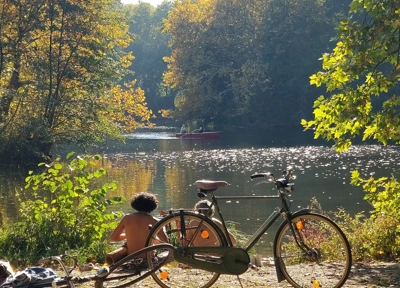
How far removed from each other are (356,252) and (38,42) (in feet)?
74.4

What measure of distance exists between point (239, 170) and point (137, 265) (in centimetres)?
1973

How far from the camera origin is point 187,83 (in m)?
48.4

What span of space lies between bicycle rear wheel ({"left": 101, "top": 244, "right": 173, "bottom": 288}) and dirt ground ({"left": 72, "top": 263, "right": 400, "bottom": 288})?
0.38 metres

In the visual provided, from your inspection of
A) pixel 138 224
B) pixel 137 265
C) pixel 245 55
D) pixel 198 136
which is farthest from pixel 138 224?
pixel 245 55

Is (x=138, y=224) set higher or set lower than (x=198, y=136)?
higher

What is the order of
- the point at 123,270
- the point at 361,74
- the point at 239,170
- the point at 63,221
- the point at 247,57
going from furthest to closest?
the point at 247,57
the point at 239,170
the point at 63,221
the point at 361,74
the point at 123,270

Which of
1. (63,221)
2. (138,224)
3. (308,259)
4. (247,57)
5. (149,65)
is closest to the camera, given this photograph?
(308,259)

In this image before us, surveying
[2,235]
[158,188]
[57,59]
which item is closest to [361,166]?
[158,188]

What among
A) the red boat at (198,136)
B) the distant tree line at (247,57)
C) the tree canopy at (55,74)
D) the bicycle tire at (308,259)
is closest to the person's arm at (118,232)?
the bicycle tire at (308,259)

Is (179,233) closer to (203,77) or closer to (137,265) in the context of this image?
(137,265)

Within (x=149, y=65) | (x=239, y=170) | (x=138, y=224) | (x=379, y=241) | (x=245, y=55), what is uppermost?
(x=245, y=55)

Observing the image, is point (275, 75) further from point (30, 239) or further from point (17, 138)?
point (30, 239)

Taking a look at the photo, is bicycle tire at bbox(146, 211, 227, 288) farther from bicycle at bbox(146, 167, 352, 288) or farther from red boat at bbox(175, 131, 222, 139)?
red boat at bbox(175, 131, 222, 139)

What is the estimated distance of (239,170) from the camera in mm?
24594
